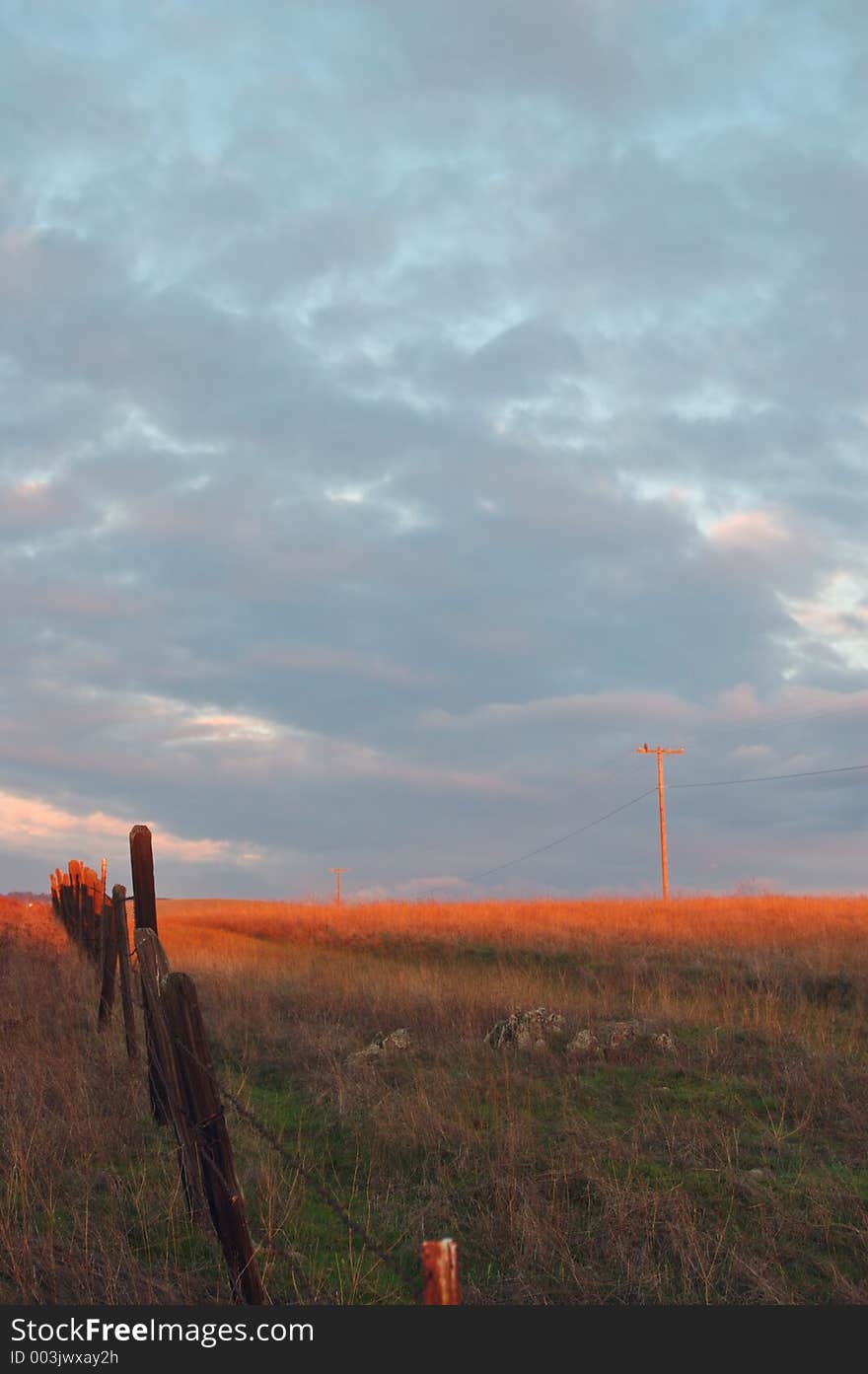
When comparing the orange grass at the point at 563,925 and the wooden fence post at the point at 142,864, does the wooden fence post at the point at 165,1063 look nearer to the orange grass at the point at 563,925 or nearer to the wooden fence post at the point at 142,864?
the wooden fence post at the point at 142,864

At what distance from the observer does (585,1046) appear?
9.85m

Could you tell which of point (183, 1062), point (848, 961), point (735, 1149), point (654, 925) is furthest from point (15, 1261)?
point (654, 925)

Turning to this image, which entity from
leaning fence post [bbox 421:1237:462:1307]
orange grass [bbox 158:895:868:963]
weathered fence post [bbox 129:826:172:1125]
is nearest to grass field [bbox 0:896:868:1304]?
weathered fence post [bbox 129:826:172:1125]

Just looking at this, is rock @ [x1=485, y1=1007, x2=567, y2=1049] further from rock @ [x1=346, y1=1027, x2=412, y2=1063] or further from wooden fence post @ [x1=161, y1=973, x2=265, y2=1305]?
wooden fence post @ [x1=161, y1=973, x2=265, y2=1305]

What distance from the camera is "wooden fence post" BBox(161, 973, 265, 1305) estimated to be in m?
4.52

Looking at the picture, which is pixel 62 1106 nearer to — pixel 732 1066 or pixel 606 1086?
pixel 606 1086

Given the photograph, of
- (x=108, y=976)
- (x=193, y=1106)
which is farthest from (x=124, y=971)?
(x=193, y=1106)

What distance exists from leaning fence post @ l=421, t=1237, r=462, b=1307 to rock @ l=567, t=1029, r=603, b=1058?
7719 mm

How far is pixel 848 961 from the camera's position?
14875mm

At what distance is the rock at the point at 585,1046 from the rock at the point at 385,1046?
162cm

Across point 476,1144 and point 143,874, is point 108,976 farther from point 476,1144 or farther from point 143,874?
point 476,1144

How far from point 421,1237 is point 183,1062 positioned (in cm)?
202

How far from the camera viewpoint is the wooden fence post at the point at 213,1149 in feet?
14.8

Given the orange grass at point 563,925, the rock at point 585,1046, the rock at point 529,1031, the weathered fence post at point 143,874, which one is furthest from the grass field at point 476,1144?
the orange grass at point 563,925
